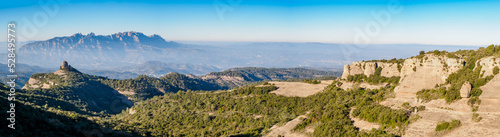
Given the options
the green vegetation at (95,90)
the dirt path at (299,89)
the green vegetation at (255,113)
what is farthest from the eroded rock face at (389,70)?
the green vegetation at (95,90)

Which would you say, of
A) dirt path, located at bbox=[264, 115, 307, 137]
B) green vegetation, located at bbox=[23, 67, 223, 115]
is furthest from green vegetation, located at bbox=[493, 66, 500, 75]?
green vegetation, located at bbox=[23, 67, 223, 115]

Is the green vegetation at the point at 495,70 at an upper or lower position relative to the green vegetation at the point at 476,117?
upper

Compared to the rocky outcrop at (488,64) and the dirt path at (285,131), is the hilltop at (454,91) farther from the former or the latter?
the dirt path at (285,131)

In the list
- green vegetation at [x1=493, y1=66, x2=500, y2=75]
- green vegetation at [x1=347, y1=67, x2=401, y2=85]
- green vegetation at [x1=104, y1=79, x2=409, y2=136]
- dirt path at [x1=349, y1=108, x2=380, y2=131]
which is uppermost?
green vegetation at [x1=493, y1=66, x2=500, y2=75]

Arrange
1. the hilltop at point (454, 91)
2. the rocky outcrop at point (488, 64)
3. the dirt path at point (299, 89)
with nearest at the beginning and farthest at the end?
1. the hilltop at point (454, 91)
2. the rocky outcrop at point (488, 64)
3. the dirt path at point (299, 89)

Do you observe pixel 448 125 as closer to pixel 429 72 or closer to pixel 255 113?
pixel 429 72

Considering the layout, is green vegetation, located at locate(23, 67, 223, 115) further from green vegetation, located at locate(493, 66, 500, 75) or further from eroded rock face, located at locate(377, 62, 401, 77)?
green vegetation, located at locate(493, 66, 500, 75)

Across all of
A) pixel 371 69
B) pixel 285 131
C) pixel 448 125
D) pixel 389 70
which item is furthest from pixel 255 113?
pixel 448 125

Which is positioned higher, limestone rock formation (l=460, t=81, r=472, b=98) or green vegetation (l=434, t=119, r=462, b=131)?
limestone rock formation (l=460, t=81, r=472, b=98)
